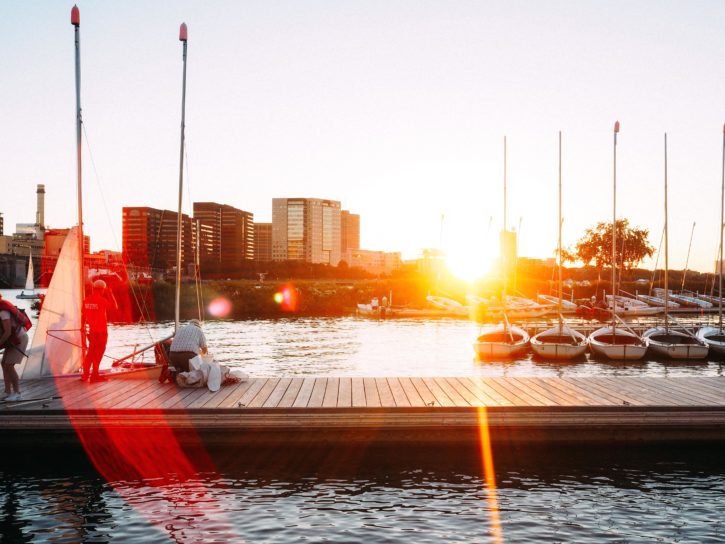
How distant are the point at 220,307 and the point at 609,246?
286ft

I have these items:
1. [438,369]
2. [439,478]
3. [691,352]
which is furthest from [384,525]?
[691,352]

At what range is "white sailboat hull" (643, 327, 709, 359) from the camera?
33.8 metres

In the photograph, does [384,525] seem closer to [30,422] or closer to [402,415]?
[402,415]

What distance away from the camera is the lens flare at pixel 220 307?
8106 centimetres

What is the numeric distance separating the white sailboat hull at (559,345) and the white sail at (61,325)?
1011 inches

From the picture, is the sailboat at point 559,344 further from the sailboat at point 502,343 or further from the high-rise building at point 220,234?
the high-rise building at point 220,234

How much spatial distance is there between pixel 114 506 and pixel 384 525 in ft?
15.3

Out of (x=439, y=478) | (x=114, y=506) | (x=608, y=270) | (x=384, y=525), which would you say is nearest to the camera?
(x=384, y=525)

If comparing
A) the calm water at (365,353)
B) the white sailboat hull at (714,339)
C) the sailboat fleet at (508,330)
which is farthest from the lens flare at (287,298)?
the white sailboat hull at (714,339)

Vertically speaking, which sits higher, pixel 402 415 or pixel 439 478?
pixel 402 415

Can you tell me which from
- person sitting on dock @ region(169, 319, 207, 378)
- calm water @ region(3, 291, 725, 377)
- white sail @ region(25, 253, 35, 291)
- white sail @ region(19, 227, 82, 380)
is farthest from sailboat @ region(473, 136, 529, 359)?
white sail @ region(25, 253, 35, 291)

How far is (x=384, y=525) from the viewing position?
9.63 meters

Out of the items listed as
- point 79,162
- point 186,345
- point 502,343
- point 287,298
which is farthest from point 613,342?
point 287,298

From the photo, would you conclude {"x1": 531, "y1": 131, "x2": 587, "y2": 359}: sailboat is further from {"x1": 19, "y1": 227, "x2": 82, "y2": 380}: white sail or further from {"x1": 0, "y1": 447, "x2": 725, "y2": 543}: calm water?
{"x1": 19, "y1": 227, "x2": 82, "y2": 380}: white sail
